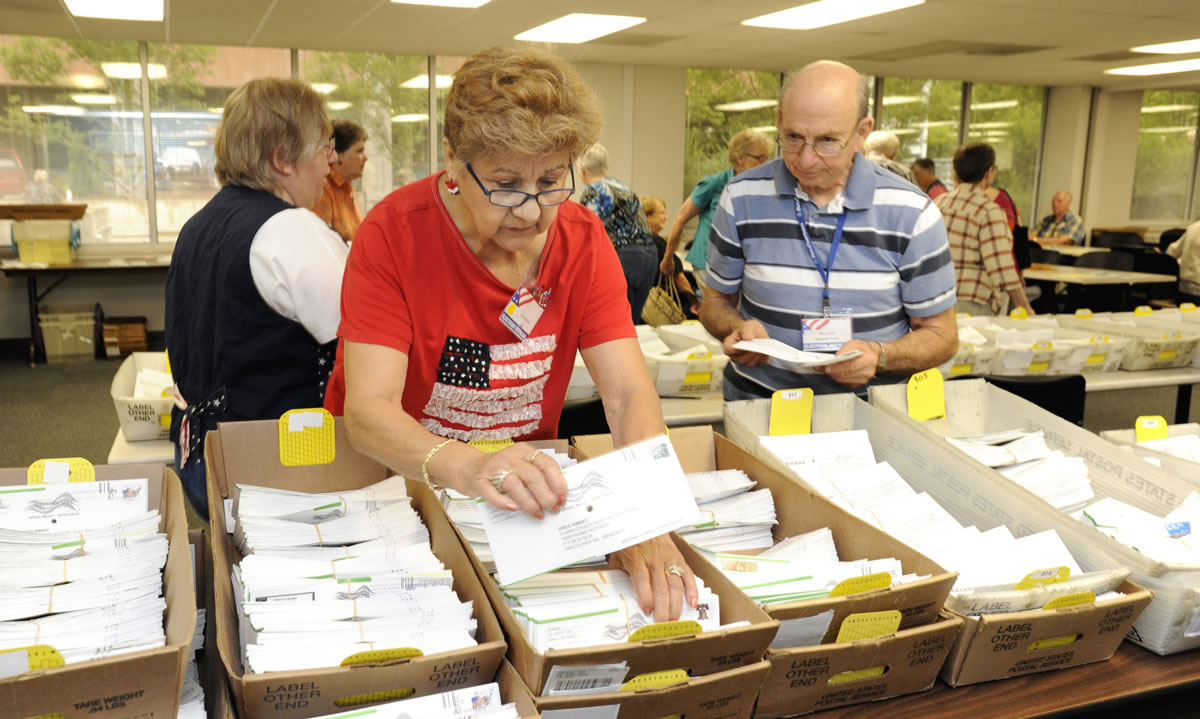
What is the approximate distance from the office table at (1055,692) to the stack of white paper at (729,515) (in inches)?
14.5

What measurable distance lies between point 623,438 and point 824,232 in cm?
88

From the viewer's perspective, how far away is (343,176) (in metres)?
4.51

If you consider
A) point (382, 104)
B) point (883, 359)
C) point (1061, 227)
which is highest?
point (382, 104)

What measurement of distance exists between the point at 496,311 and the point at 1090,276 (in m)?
7.27

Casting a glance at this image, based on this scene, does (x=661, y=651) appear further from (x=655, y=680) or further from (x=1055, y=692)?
(x=1055, y=692)

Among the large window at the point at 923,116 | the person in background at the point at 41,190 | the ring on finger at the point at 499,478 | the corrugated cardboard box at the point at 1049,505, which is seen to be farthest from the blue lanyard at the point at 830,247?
the large window at the point at 923,116

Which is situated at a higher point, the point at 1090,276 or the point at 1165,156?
the point at 1165,156

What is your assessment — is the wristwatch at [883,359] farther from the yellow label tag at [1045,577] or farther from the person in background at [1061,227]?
the person in background at [1061,227]

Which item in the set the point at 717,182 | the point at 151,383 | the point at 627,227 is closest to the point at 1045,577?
the point at 151,383

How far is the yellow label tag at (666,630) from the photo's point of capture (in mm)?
1008

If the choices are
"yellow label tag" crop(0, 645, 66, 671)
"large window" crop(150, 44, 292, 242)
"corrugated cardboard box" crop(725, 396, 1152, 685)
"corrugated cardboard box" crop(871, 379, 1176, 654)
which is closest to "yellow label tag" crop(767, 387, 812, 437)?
"corrugated cardboard box" crop(725, 396, 1152, 685)

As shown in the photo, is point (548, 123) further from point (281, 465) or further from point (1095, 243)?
point (1095, 243)

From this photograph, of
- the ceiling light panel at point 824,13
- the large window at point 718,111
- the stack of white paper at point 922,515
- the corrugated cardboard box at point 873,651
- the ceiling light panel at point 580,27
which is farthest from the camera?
the large window at point 718,111

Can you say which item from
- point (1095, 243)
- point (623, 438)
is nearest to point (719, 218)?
point (623, 438)
